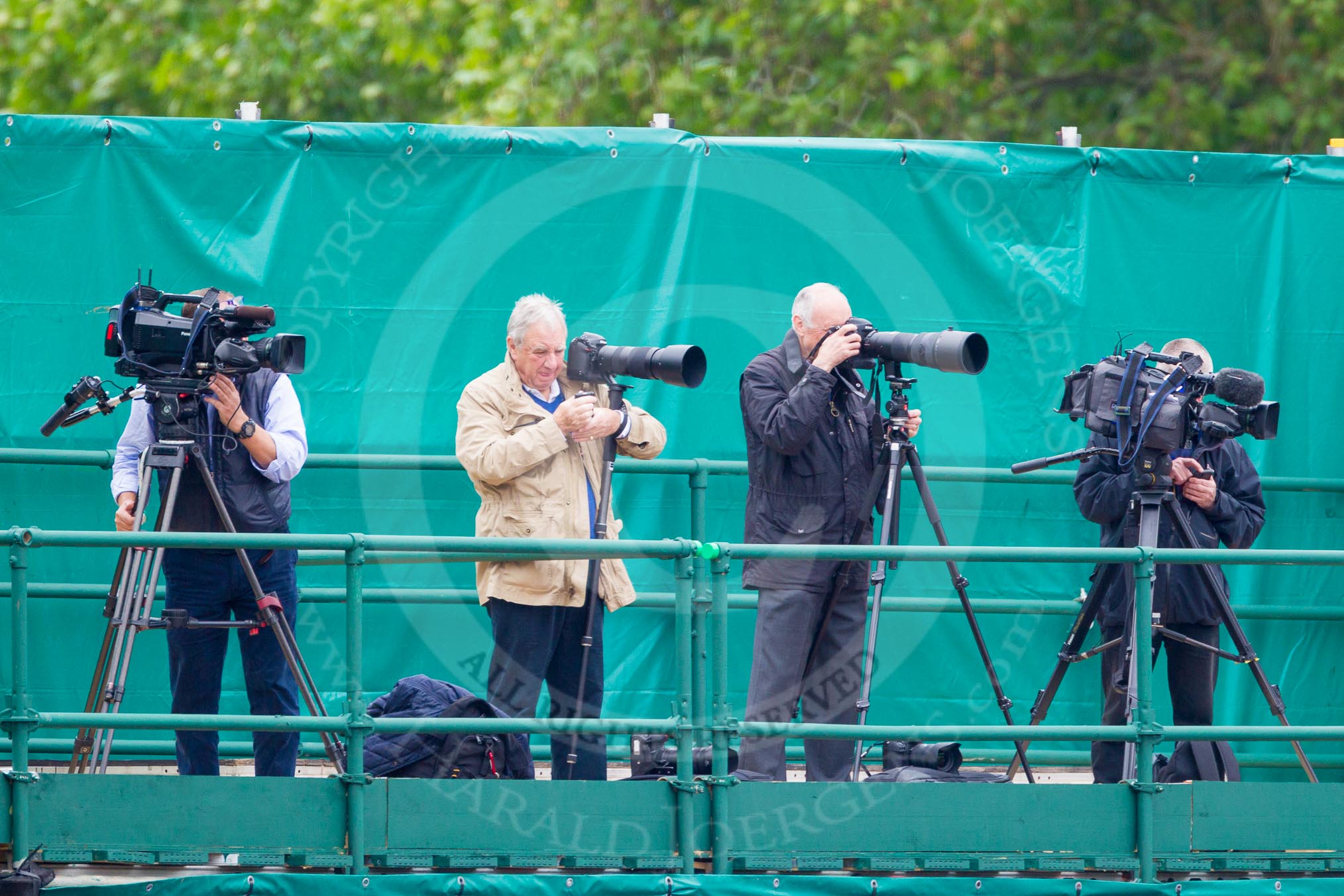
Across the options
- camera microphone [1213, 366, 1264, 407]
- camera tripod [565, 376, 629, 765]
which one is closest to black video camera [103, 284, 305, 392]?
camera tripod [565, 376, 629, 765]

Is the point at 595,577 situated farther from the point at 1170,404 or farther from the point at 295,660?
the point at 1170,404

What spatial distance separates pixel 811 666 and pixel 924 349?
1295 mm

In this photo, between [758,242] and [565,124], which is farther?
[565,124]

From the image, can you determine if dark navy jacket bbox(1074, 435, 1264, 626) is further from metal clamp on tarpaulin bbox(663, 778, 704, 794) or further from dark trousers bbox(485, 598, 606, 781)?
dark trousers bbox(485, 598, 606, 781)

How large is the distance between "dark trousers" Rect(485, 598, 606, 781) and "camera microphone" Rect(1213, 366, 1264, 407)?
2462mm

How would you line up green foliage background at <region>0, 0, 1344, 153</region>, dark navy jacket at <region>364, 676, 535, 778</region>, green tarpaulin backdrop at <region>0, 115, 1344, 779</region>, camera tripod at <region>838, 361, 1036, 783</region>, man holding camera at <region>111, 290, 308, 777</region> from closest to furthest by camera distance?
dark navy jacket at <region>364, 676, 535, 778</region>
man holding camera at <region>111, 290, 308, 777</region>
camera tripod at <region>838, 361, 1036, 783</region>
green tarpaulin backdrop at <region>0, 115, 1344, 779</region>
green foliage background at <region>0, 0, 1344, 153</region>

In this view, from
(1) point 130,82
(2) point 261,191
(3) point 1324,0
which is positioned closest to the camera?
Result: (2) point 261,191

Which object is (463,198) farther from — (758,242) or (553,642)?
(553,642)

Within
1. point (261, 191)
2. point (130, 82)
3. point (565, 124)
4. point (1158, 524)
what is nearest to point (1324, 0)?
point (565, 124)

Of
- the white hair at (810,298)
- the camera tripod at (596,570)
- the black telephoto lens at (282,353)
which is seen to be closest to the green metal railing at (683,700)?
the camera tripod at (596,570)

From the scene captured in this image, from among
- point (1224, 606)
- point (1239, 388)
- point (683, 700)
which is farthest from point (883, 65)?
point (683, 700)

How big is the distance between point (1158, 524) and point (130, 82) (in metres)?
9.95

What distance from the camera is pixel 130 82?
13.1 m

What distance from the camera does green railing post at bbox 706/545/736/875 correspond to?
5078mm
